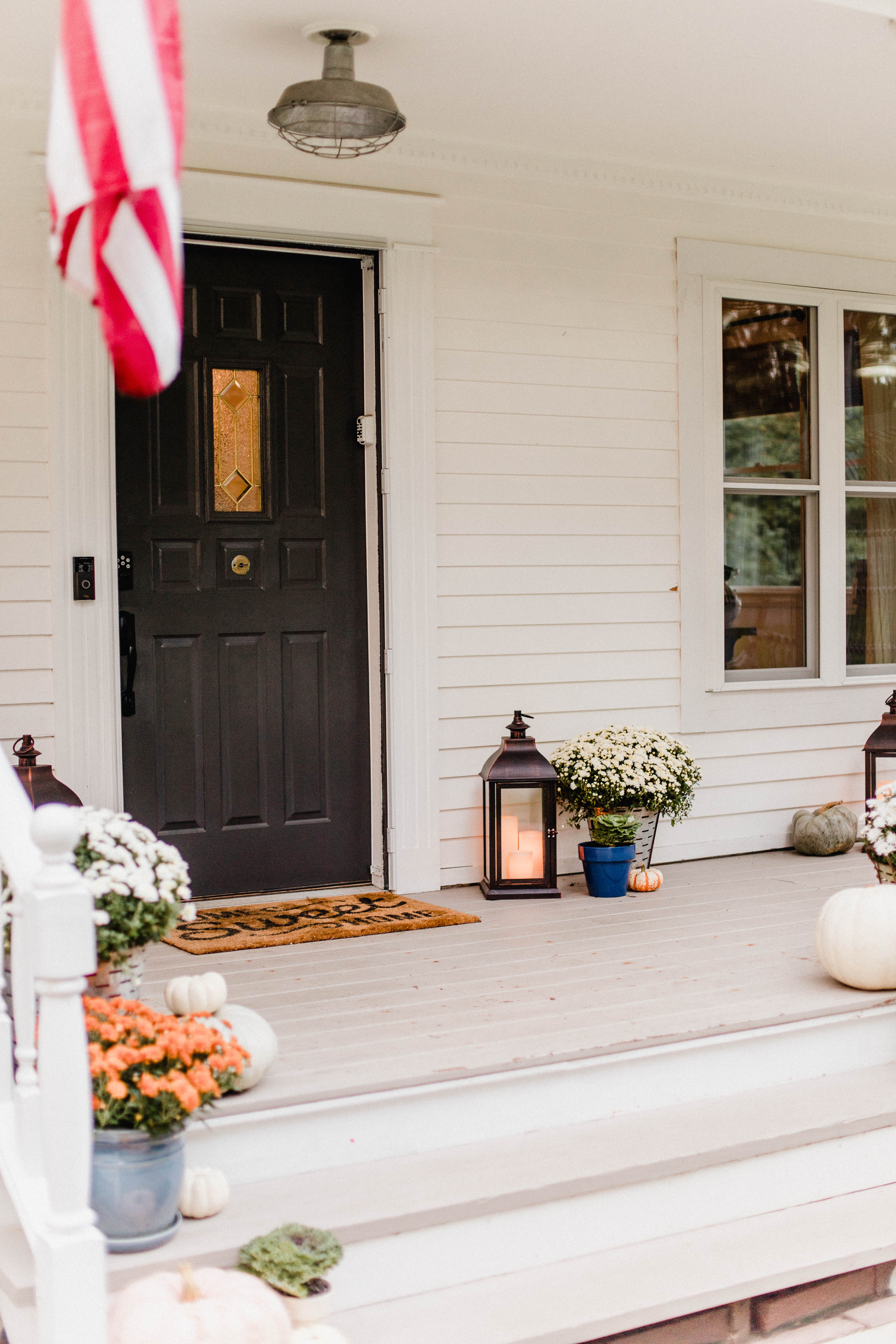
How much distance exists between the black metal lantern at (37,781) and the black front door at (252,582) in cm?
56

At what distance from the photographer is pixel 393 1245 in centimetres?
233

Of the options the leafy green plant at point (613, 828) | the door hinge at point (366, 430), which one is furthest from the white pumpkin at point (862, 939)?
the door hinge at point (366, 430)

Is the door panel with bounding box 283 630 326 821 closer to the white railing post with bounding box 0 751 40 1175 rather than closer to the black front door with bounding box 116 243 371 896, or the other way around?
the black front door with bounding box 116 243 371 896

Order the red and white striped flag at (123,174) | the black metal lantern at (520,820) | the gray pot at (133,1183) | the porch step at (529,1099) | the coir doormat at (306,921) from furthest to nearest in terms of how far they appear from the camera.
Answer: the black metal lantern at (520,820)
the coir doormat at (306,921)
the porch step at (529,1099)
the gray pot at (133,1183)
the red and white striped flag at (123,174)

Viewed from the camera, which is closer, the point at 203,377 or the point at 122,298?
the point at 122,298

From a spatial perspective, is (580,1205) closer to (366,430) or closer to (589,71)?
(366,430)

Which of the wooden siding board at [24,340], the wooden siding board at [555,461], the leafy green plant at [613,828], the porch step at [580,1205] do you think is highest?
the wooden siding board at [24,340]

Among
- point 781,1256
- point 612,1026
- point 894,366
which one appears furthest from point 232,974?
point 894,366

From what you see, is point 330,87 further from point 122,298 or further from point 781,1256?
point 781,1256

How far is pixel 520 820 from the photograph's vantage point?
4.29 m

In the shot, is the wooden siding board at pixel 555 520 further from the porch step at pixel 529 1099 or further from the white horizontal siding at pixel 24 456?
the porch step at pixel 529 1099

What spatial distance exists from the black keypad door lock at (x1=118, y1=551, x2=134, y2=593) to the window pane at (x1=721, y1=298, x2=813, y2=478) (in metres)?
2.27

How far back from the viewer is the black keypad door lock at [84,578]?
381 centimetres

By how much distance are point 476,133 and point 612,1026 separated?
290 cm
